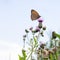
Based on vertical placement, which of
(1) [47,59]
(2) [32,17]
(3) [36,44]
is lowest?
(1) [47,59]

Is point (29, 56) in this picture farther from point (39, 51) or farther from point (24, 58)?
point (39, 51)

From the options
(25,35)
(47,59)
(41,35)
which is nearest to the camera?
(47,59)

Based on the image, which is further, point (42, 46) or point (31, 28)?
point (31, 28)

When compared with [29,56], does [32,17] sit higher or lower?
higher

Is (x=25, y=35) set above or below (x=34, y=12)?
below

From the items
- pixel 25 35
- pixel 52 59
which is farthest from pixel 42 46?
pixel 25 35

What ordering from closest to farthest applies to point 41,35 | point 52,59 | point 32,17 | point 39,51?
point 32,17 → point 52,59 → point 39,51 → point 41,35

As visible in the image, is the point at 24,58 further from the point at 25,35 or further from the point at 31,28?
the point at 25,35

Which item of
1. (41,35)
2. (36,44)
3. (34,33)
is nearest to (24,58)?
(36,44)

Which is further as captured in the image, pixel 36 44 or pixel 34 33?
pixel 34 33
